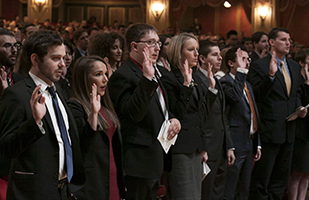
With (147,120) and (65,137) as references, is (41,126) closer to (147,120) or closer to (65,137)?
(65,137)

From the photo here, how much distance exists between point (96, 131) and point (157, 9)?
11.6 meters

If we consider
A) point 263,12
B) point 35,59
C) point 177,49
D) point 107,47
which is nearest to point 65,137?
point 35,59

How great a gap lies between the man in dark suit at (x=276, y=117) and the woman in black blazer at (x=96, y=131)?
6.53ft

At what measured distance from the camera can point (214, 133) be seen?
11.6 feet

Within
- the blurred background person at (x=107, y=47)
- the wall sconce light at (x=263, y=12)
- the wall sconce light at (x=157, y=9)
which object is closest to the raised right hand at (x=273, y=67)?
the blurred background person at (x=107, y=47)

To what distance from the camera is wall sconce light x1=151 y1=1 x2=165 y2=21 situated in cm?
1351

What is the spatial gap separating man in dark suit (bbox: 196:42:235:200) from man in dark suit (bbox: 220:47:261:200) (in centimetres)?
16

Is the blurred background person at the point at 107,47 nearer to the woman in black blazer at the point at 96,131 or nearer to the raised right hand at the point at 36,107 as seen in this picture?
the woman in black blazer at the point at 96,131

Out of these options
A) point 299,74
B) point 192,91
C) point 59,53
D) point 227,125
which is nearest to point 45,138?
point 59,53

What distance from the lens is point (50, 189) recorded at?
205 centimetres

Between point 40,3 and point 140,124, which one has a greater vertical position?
point 40,3

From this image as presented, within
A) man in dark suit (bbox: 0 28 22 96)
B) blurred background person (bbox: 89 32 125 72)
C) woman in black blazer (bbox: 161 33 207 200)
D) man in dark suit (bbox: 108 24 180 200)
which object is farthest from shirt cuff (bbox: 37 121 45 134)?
blurred background person (bbox: 89 32 125 72)

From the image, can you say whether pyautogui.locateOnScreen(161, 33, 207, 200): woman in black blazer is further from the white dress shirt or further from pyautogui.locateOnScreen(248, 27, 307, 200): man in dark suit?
pyautogui.locateOnScreen(248, 27, 307, 200): man in dark suit

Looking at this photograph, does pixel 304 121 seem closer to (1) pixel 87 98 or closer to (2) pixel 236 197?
(2) pixel 236 197
